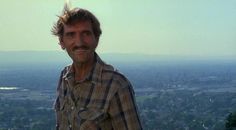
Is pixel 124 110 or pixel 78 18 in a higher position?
pixel 78 18

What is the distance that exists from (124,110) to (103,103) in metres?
0.09

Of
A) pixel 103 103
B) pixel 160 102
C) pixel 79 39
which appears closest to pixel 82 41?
pixel 79 39

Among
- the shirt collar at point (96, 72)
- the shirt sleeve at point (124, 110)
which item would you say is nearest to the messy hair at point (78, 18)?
the shirt collar at point (96, 72)

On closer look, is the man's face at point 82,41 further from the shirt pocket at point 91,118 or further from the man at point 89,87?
the shirt pocket at point 91,118

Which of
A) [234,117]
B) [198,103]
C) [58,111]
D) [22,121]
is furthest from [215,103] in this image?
[58,111]

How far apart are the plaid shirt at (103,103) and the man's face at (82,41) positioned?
6cm

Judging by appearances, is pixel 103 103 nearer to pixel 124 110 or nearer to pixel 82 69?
pixel 124 110

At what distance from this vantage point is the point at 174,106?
49.9m

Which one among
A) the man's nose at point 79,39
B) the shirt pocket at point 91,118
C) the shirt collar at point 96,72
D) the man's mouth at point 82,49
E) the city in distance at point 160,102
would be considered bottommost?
the city in distance at point 160,102

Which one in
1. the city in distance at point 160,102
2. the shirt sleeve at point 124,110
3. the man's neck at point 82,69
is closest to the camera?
the shirt sleeve at point 124,110

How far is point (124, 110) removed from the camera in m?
2.42

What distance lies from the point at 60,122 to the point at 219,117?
3772 cm

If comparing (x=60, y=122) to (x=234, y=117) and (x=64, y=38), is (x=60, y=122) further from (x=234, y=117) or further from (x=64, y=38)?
(x=234, y=117)

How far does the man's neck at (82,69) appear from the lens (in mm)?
2537
